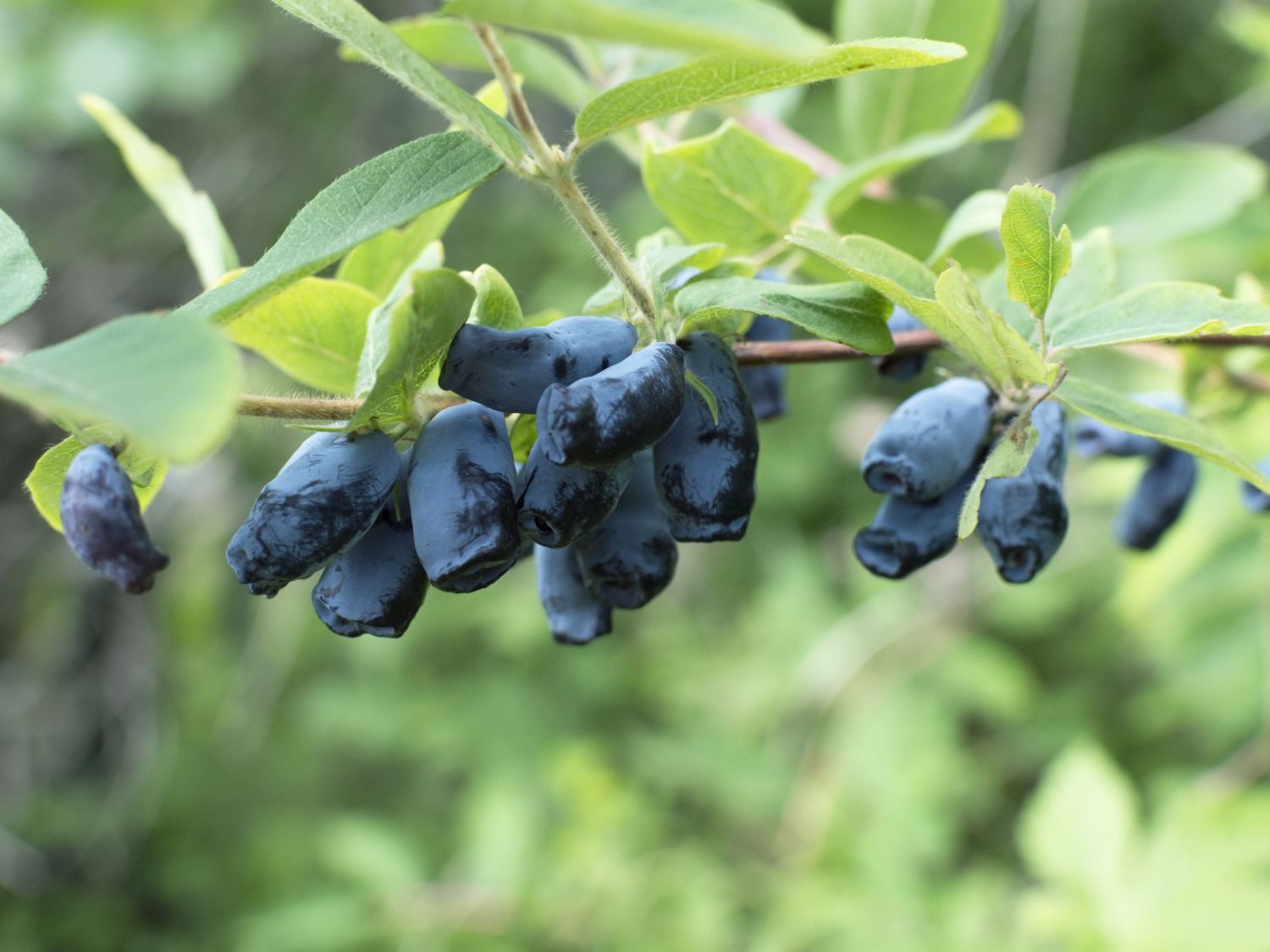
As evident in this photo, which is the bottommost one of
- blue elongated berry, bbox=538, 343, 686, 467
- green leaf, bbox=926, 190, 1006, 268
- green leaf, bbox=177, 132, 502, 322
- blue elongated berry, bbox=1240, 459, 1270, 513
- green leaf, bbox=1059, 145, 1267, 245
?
blue elongated berry, bbox=1240, 459, 1270, 513

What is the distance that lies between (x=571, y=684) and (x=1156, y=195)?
271 cm

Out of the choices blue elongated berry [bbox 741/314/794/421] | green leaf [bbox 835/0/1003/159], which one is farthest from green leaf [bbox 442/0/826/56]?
green leaf [bbox 835/0/1003/159]

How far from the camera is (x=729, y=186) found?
2.79 ft

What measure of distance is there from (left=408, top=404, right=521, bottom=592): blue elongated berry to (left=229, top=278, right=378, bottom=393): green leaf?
0.19 m

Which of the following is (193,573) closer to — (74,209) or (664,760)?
(74,209)

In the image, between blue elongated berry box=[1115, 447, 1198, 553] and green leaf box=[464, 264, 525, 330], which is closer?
green leaf box=[464, 264, 525, 330]

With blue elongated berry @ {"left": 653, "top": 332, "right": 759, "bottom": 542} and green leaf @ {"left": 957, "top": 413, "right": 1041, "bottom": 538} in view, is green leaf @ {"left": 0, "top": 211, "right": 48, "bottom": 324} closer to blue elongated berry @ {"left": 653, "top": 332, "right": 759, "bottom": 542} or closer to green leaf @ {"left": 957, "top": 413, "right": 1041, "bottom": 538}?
blue elongated berry @ {"left": 653, "top": 332, "right": 759, "bottom": 542}

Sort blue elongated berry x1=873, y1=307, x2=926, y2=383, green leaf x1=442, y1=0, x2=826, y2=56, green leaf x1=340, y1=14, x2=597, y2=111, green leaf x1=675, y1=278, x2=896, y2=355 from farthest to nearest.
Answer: green leaf x1=340, y1=14, x2=597, y2=111
blue elongated berry x1=873, y1=307, x2=926, y2=383
green leaf x1=675, y1=278, x2=896, y2=355
green leaf x1=442, y1=0, x2=826, y2=56

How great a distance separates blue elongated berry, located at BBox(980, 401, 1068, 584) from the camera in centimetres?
73

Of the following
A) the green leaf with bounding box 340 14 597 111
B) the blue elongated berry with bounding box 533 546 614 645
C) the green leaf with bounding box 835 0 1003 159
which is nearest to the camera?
the blue elongated berry with bounding box 533 546 614 645

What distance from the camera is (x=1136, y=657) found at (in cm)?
329

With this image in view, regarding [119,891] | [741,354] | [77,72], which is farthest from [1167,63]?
[119,891]

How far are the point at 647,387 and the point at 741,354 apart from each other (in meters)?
0.20

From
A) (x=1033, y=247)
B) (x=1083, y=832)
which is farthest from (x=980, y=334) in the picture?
(x=1083, y=832)
